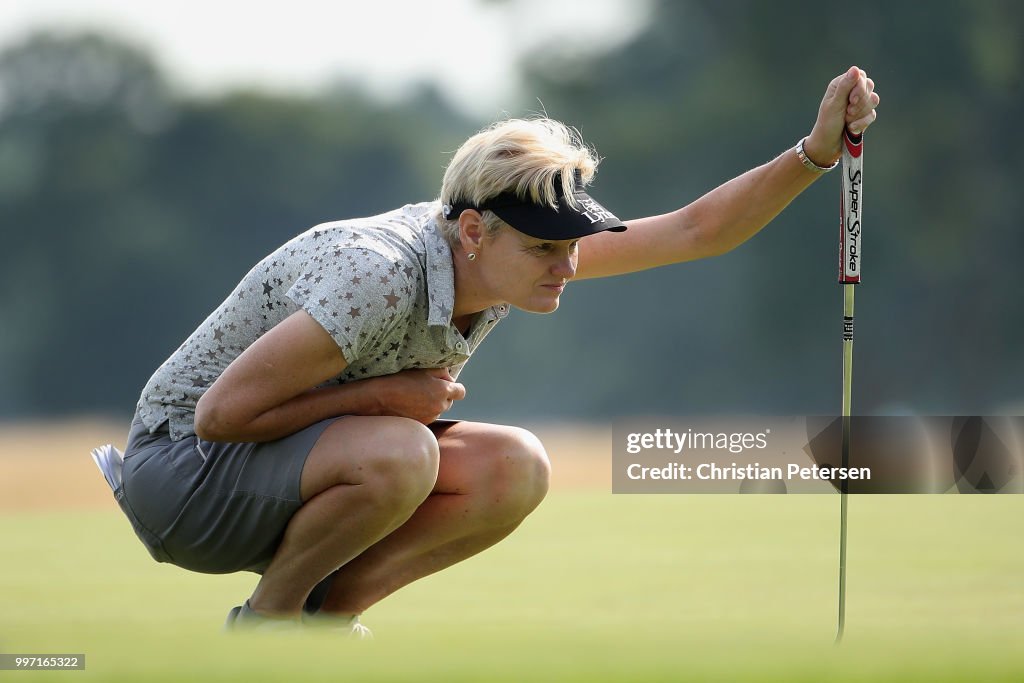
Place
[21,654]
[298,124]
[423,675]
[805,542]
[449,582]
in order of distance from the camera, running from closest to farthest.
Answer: [423,675], [21,654], [449,582], [805,542], [298,124]

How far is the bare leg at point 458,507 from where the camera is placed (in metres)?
3.26

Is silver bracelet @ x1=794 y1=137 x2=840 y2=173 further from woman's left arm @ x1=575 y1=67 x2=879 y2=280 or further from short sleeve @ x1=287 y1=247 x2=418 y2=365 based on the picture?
short sleeve @ x1=287 y1=247 x2=418 y2=365

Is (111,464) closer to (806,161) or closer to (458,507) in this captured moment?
(458,507)

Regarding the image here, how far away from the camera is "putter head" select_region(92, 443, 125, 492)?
3276mm

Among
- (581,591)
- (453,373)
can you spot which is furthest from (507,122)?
(581,591)

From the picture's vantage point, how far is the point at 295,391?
2.91 metres

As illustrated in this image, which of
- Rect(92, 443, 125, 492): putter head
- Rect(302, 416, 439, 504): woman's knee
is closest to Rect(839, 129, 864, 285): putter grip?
Rect(302, 416, 439, 504): woman's knee

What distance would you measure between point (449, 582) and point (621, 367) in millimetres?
17025

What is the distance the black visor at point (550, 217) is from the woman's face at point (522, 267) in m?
0.04

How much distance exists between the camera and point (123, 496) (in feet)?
10.5

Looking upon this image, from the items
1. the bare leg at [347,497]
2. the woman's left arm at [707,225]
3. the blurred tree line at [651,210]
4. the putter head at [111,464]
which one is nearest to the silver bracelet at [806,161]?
the woman's left arm at [707,225]

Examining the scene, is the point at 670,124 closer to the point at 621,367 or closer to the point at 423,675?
the point at 621,367

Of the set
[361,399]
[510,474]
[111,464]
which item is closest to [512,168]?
[361,399]

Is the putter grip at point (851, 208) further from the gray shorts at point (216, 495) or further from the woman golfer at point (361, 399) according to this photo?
the gray shorts at point (216, 495)
